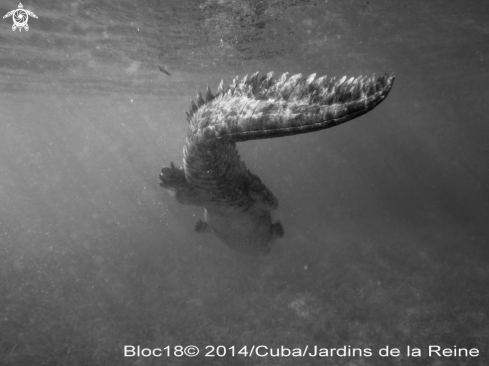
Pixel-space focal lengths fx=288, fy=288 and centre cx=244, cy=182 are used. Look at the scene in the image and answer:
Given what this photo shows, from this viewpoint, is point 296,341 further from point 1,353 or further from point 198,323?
point 1,353

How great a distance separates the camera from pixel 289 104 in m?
2.10

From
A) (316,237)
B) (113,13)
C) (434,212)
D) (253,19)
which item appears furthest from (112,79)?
(434,212)

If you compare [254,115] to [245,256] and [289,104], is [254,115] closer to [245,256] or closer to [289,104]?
[289,104]

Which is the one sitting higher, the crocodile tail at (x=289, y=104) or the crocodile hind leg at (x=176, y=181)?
the crocodile hind leg at (x=176, y=181)

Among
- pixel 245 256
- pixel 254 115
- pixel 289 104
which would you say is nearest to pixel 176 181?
pixel 254 115

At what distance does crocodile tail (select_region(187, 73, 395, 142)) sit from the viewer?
178 cm

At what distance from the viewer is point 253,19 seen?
11156mm

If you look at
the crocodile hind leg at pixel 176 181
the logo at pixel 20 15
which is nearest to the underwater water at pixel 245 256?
the logo at pixel 20 15

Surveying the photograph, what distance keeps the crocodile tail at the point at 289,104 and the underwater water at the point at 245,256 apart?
7778mm

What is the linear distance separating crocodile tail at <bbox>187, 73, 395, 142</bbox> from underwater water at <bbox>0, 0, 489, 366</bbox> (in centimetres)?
778

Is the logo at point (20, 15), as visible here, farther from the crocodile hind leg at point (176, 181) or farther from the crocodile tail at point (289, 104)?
the crocodile tail at point (289, 104)

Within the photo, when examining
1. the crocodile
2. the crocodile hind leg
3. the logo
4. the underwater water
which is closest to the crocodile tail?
the crocodile

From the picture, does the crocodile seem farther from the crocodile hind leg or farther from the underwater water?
the underwater water

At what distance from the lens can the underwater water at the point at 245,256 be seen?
8.96 meters
